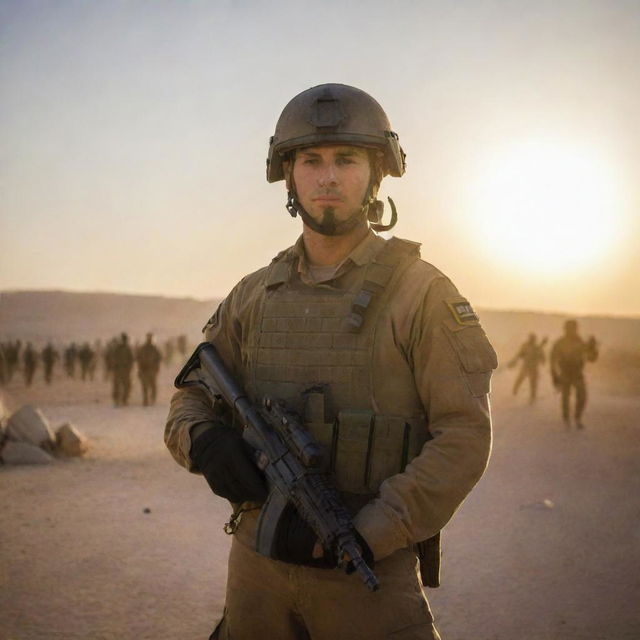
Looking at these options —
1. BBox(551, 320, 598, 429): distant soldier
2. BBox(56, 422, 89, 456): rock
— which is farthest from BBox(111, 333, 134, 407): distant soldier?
BBox(551, 320, 598, 429): distant soldier

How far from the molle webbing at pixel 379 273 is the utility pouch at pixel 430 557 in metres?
0.82

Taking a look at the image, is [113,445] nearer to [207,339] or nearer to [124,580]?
[124,580]

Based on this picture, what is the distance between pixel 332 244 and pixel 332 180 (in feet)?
0.86

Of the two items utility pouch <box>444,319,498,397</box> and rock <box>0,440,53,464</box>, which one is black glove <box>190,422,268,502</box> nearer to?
utility pouch <box>444,319,498,397</box>

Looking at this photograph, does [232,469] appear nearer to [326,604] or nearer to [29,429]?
[326,604]

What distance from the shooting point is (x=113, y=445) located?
430 inches

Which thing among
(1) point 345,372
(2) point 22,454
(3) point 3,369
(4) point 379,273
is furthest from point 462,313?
(3) point 3,369

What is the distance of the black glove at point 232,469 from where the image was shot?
210 cm

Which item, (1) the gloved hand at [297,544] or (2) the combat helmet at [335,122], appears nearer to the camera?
(1) the gloved hand at [297,544]

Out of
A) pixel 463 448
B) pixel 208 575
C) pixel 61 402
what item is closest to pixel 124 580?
pixel 208 575

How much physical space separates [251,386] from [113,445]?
9.46 meters

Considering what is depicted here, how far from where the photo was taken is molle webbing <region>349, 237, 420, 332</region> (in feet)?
6.91

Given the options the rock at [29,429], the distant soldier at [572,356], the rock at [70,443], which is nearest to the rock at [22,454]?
the rock at [29,429]

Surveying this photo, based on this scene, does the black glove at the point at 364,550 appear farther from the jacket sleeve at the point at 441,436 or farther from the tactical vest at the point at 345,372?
the tactical vest at the point at 345,372
